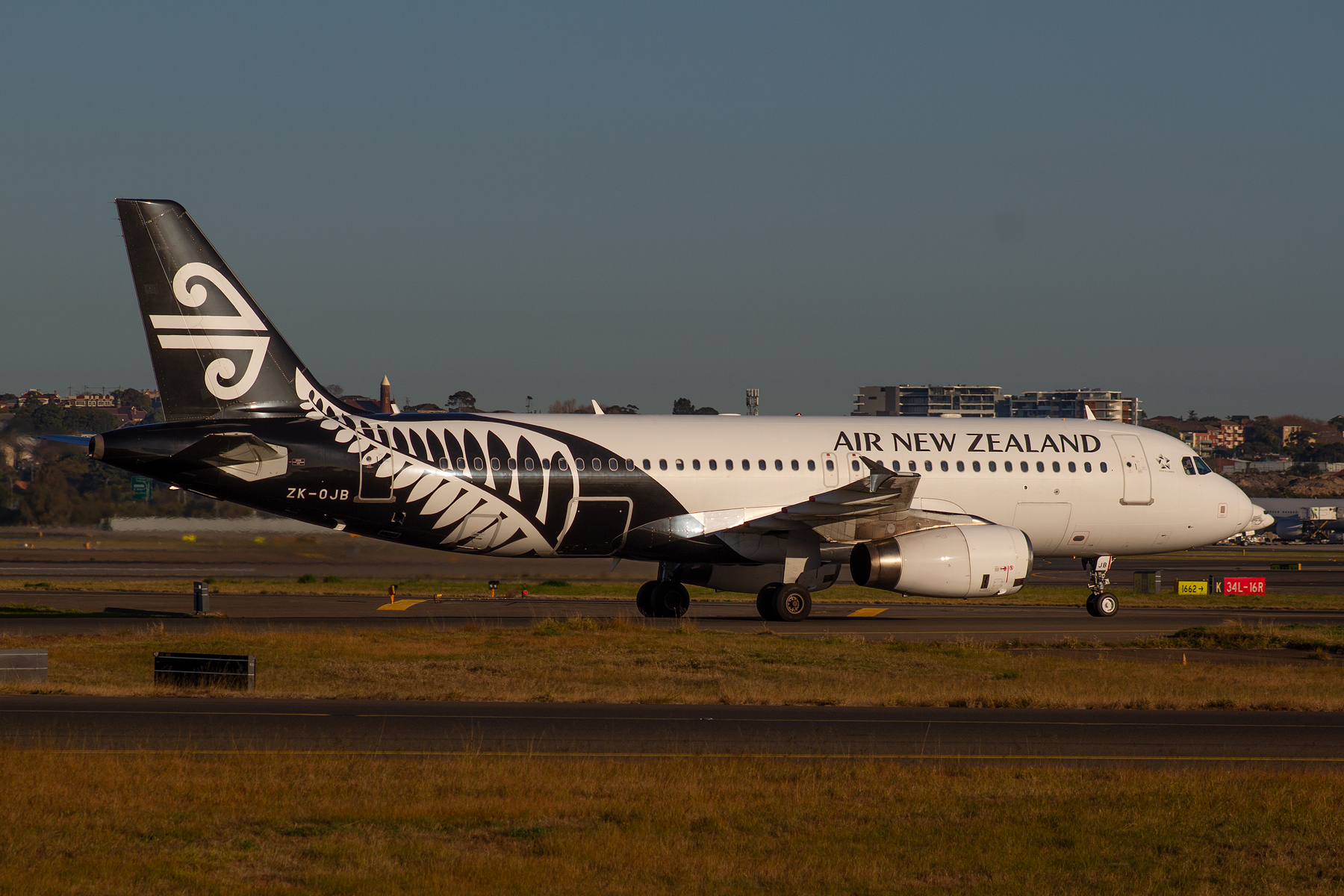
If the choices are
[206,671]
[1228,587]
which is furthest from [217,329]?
[1228,587]

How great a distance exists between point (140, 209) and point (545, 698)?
13907 mm

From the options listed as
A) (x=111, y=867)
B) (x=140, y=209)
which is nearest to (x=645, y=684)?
(x=111, y=867)

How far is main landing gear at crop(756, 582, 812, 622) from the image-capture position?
31188 millimetres

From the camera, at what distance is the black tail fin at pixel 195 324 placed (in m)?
26.2

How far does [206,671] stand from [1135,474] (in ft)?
80.2

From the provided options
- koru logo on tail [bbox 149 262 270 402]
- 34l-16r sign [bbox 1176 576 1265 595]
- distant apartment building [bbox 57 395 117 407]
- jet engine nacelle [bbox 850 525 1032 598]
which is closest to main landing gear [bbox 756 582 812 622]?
jet engine nacelle [bbox 850 525 1032 598]

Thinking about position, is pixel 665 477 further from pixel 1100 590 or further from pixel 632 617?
pixel 1100 590

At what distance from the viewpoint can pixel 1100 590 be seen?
35.1 m

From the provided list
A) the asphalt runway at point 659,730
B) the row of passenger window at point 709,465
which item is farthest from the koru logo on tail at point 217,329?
the asphalt runway at point 659,730

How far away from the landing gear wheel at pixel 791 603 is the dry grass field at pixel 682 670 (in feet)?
13.3

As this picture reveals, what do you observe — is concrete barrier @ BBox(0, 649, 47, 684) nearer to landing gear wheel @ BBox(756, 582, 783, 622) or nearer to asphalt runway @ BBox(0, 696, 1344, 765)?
asphalt runway @ BBox(0, 696, 1344, 765)

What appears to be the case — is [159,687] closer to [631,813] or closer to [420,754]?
[420,754]

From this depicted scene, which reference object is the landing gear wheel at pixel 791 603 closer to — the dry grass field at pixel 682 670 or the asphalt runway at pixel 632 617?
the asphalt runway at pixel 632 617

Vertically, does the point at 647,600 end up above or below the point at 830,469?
below
